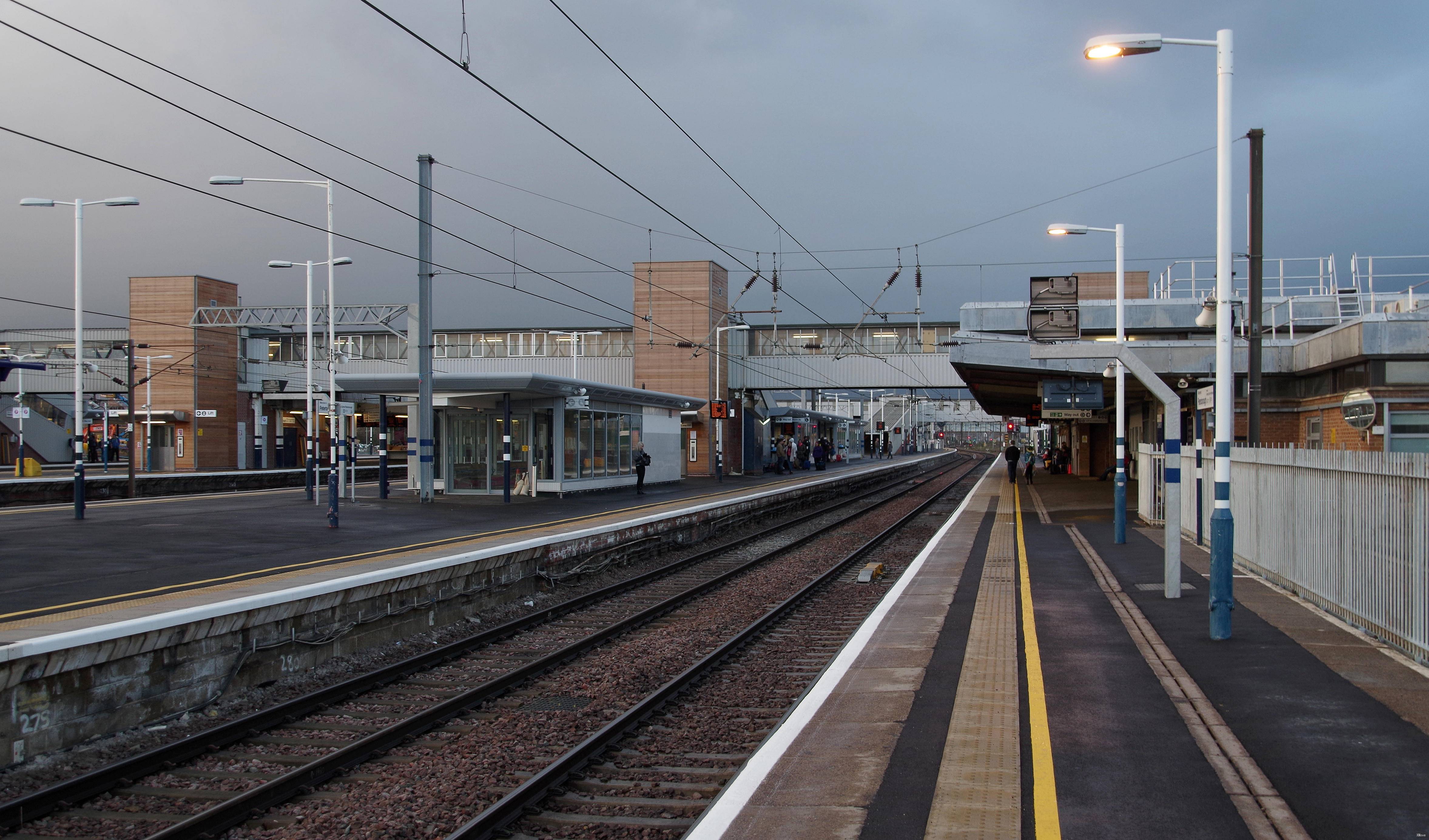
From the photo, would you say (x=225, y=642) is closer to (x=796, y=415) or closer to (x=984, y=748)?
(x=984, y=748)

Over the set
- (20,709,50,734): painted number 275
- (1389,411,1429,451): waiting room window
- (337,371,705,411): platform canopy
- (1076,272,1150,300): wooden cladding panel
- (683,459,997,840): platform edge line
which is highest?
(1076,272,1150,300): wooden cladding panel

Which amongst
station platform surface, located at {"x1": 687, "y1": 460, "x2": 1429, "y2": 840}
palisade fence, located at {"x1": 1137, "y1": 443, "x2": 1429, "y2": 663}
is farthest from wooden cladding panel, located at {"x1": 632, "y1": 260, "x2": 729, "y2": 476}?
station platform surface, located at {"x1": 687, "y1": 460, "x2": 1429, "y2": 840}

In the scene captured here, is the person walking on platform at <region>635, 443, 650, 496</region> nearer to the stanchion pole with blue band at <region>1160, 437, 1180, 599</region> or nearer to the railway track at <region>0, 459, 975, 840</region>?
the railway track at <region>0, 459, 975, 840</region>

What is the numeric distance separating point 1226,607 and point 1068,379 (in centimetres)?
1909

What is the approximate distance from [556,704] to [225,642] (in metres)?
2.97

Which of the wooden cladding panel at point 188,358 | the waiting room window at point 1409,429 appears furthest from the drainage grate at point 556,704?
the wooden cladding panel at point 188,358

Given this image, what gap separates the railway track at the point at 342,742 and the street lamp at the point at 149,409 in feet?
116

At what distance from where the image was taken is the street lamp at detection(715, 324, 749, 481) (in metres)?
39.8

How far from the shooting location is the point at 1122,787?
5.11 m

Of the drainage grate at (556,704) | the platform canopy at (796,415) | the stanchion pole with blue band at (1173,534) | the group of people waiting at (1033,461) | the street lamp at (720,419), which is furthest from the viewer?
the platform canopy at (796,415)

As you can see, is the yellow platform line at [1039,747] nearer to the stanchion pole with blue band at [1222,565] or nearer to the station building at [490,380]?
the stanchion pole with blue band at [1222,565]

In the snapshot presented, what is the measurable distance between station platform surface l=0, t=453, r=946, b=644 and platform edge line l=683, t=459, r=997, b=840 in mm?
5670

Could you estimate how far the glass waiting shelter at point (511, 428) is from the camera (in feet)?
81.7

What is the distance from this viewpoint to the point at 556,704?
823 centimetres
